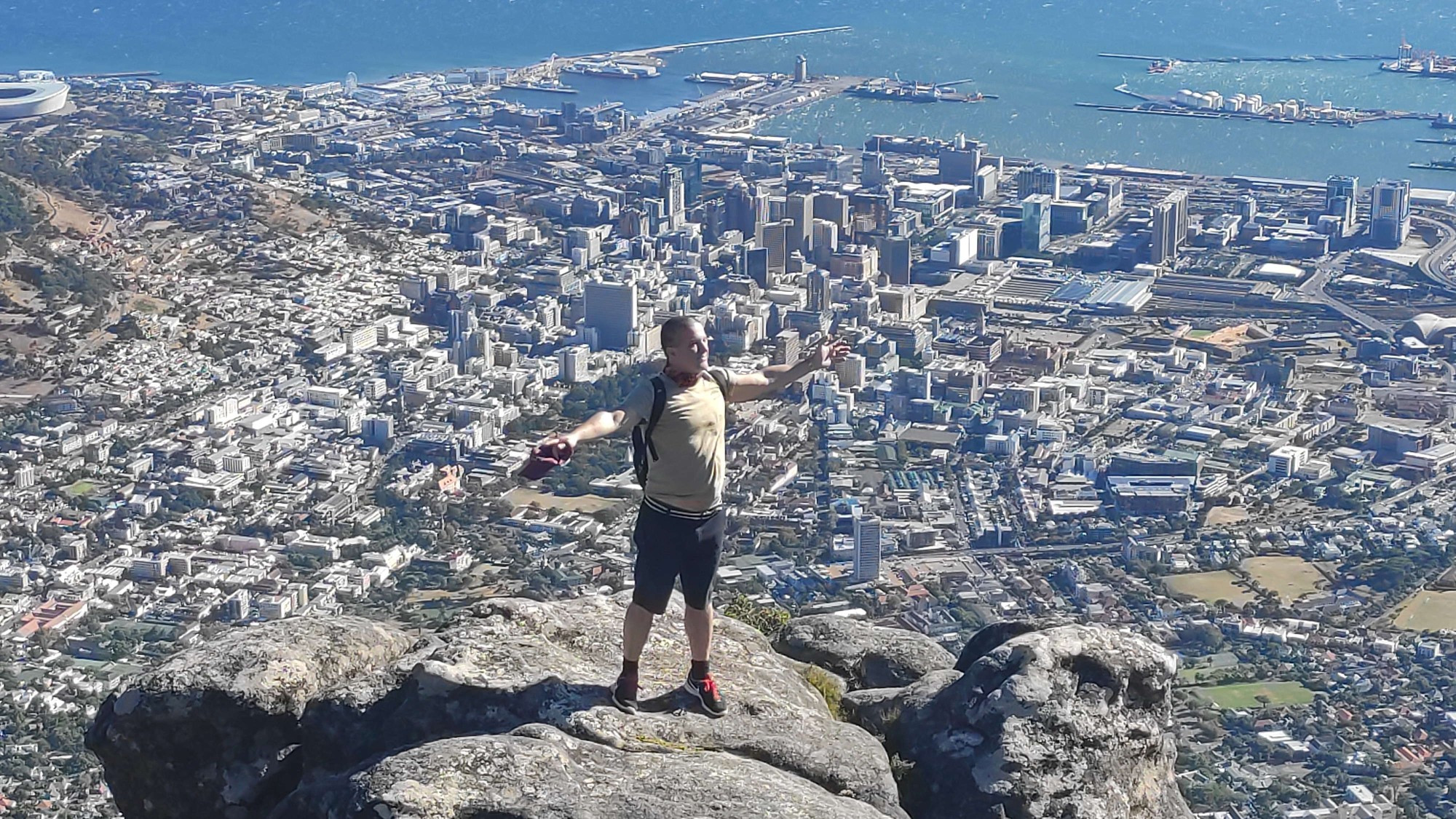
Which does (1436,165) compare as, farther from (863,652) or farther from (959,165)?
(863,652)

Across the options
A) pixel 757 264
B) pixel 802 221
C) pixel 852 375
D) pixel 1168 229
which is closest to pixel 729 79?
pixel 802 221

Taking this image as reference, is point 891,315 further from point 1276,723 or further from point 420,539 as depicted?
point 1276,723

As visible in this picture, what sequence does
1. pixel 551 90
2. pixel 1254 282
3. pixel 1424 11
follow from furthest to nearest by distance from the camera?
pixel 1424 11
pixel 551 90
pixel 1254 282

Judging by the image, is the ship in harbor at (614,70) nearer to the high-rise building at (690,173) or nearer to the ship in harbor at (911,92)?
the ship in harbor at (911,92)

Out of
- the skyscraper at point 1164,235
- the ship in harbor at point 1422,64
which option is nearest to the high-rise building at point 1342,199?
the skyscraper at point 1164,235

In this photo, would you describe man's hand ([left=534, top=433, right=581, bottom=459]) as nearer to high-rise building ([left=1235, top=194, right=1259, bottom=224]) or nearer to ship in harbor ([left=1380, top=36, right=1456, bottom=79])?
high-rise building ([left=1235, top=194, right=1259, bottom=224])

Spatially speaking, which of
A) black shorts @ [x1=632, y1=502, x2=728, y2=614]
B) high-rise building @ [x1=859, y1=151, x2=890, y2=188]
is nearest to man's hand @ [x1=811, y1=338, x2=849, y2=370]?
black shorts @ [x1=632, y1=502, x2=728, y2=614]

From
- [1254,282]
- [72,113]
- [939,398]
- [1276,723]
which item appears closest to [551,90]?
[72,113]
